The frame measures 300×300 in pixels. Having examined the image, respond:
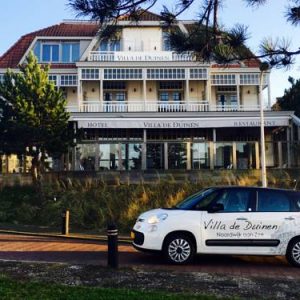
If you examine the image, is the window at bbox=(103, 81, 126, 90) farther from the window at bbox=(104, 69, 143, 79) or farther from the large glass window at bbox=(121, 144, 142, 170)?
the large glass window at bbox=(121, 144, 142, 170)

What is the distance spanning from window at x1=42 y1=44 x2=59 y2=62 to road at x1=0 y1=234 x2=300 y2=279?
97.5 feet

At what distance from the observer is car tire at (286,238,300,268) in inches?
436

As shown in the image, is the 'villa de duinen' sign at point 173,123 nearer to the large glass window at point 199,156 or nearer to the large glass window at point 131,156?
the large glass window at point 131,156

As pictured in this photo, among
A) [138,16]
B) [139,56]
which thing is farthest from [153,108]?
[138,16]

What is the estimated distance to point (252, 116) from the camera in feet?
120

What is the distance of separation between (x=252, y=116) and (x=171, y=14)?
28.5 meters

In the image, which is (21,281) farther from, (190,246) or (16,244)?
(16,244)

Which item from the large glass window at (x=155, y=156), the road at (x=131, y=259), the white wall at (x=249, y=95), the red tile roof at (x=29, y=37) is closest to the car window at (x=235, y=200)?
the road at (x=131, y=259)

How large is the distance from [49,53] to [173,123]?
1371 centimetres

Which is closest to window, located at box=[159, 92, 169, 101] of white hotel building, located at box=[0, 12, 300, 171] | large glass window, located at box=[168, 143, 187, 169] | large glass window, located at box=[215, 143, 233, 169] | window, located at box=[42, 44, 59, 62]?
white hotel building, located at box=[0, 12, 300, 171]

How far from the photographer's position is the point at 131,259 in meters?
11.8

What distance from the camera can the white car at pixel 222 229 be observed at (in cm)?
1089

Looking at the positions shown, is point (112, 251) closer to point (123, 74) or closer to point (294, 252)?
point (294, 252)

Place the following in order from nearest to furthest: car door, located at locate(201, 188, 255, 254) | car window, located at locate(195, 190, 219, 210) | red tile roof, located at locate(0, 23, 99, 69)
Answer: car door, located at locate(201, 188, 255, 254), car window, located at locate(195, 190, 219, 210), red tile roof, located at locate(0, 23, 99, 69)
